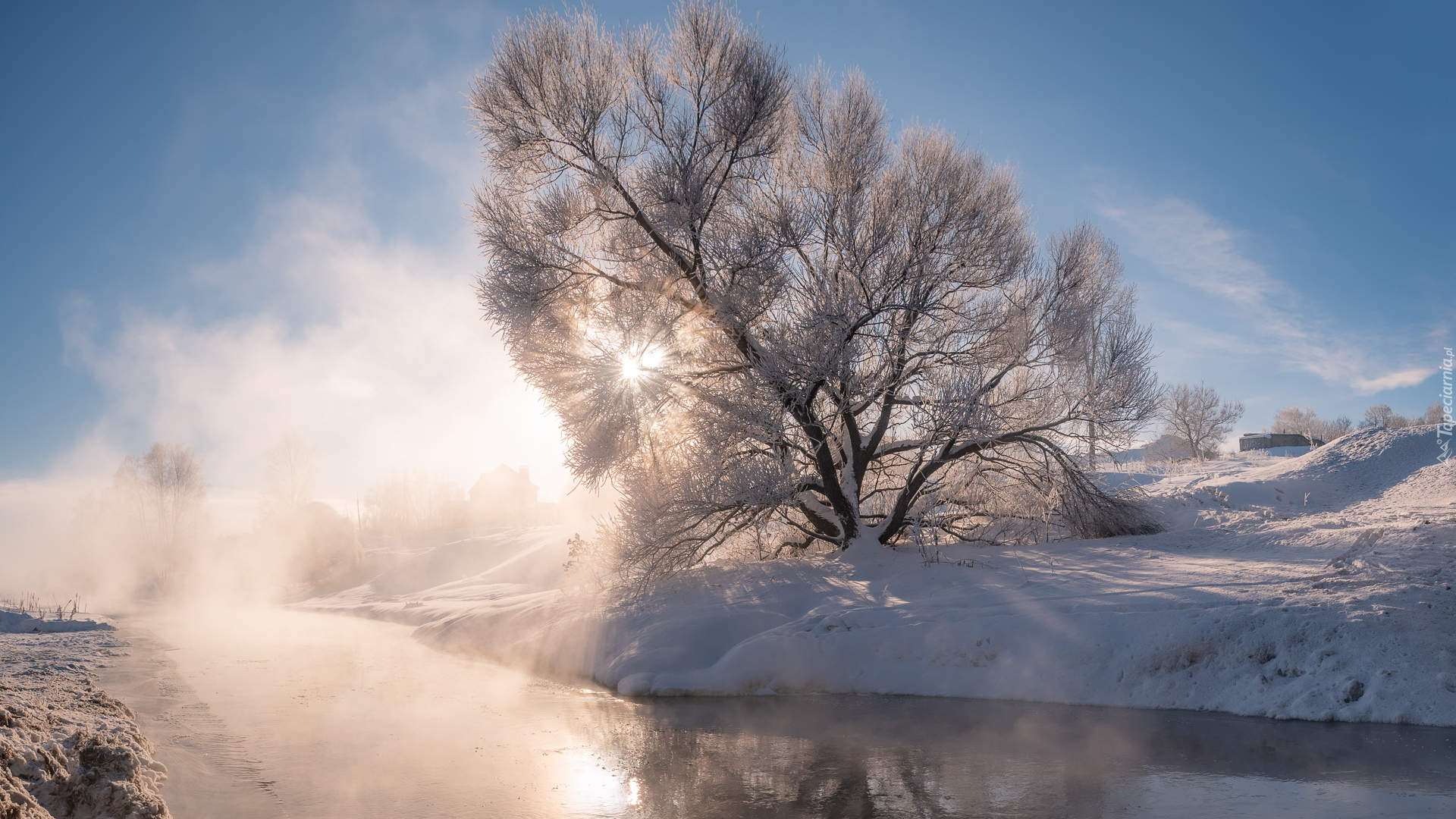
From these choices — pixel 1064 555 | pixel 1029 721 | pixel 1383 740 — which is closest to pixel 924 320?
pixel 1064 555

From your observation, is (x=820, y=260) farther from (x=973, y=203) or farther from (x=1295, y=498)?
(x=1295, y=498)

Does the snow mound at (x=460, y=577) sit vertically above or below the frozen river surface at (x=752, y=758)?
below

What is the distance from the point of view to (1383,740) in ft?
16.3

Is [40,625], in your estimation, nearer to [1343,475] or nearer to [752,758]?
[752,758]

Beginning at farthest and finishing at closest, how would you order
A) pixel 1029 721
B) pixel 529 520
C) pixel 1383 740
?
pixel 529 520
pixel 1029 721
pixel 1383 740

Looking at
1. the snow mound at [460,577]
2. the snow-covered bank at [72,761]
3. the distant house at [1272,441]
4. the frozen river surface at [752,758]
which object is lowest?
the snow mound at [460,577]

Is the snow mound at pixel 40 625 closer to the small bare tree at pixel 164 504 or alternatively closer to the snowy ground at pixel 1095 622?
the snowy ground at pixel 1095 622

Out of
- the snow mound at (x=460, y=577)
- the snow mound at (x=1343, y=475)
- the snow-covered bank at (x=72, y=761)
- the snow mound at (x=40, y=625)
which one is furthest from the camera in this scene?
the snow mound at (x=460, y=577)

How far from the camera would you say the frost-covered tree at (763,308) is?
1062cm

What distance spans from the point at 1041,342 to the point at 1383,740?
837cm

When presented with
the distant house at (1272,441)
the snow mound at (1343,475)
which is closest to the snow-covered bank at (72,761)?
the snow mound at (1343,475)

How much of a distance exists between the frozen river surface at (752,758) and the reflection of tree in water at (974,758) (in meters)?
0.02

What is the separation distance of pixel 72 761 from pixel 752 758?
158 inches

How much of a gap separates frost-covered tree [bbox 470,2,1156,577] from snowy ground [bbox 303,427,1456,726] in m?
1.27
